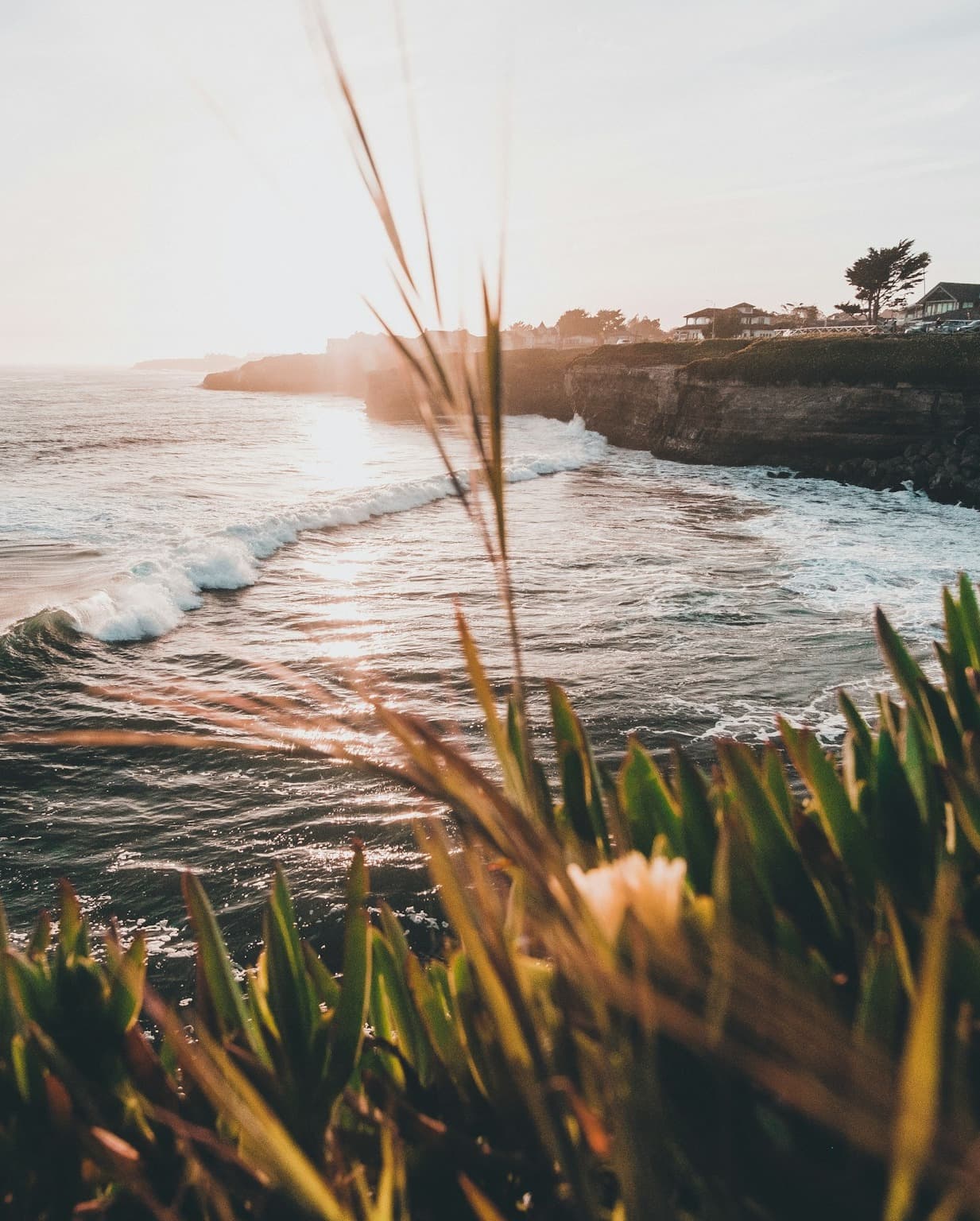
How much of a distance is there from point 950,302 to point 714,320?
21087 mm

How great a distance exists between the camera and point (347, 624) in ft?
36.1

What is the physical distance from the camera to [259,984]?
1.04 m

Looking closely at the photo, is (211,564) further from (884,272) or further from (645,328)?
(645,328)

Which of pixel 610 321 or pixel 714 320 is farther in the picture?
pixel 610 321

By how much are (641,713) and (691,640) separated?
2552 mm

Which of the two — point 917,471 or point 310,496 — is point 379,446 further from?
point 917,471

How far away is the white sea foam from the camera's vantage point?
421 inches

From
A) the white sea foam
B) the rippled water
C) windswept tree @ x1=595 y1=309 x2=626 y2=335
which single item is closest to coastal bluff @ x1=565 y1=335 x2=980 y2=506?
the rippled water

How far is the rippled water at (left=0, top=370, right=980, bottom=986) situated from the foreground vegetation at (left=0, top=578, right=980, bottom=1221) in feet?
13.4

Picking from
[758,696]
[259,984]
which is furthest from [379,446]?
[259,984]

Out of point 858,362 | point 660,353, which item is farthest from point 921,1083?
point 660,353

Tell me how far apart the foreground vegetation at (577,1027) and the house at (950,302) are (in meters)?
75.5

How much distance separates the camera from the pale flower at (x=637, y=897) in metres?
0.65

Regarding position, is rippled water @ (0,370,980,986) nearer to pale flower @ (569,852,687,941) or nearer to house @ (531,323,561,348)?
pale flower @ (569,852,687,941)
